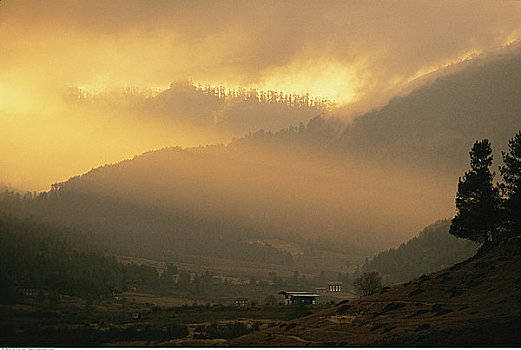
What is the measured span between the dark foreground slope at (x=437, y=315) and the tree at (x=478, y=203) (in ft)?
8.66

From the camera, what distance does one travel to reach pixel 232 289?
510 feet

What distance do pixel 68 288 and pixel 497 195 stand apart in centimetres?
5134

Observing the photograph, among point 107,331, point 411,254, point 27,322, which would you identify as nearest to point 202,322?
point 107,331

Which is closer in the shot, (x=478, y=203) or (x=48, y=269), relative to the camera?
(x=478, y=203)

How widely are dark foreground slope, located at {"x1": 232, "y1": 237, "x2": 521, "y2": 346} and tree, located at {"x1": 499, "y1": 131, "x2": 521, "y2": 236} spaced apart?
3.88m

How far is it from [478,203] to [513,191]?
379cm

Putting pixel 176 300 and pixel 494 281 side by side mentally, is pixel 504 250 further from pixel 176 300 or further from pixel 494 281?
pixel 176 300

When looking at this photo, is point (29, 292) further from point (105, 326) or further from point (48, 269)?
point (48, 269)

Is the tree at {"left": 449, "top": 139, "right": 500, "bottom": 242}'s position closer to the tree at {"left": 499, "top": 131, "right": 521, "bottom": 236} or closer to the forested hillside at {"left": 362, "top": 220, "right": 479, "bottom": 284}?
the tree at {"left": 499, "top": 131, "right": 521, "bottom": 236}

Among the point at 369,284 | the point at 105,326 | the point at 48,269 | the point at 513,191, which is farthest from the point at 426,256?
the point at 105,326

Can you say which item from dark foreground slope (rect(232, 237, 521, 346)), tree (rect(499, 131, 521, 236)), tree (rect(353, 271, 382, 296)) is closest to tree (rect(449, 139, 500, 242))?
tree (rect(499, 131, 521, 236))

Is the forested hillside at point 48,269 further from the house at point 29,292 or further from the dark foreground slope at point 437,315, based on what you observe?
the dark foreground slope at point 437,315

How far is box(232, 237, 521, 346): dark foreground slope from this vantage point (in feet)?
115

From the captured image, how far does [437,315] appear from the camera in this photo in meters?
41.8
